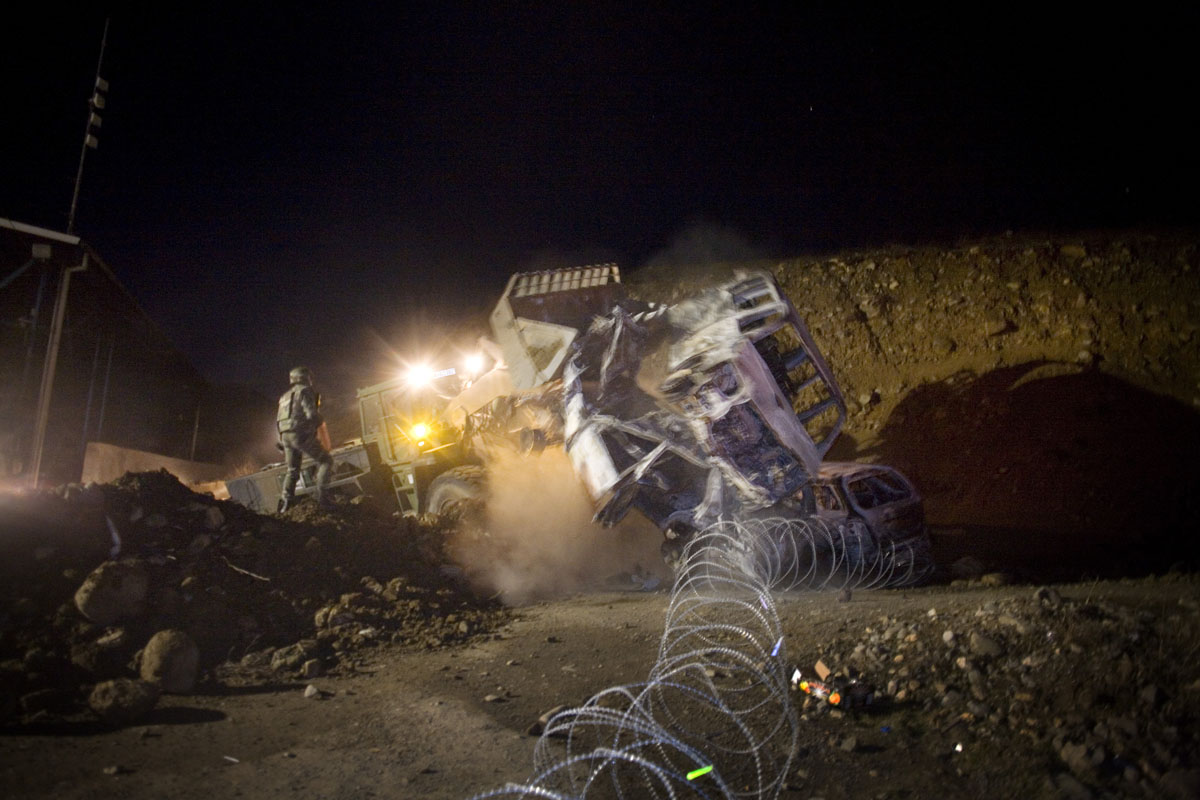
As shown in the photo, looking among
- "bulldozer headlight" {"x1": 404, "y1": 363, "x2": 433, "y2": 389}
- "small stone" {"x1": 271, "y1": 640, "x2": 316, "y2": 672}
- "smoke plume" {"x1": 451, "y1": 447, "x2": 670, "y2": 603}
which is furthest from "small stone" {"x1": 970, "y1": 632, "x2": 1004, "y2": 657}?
"bulldozer headlight" {"x1": 404, "y1": 363, "x2": 433, "y2": 389}

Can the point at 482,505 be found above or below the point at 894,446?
below

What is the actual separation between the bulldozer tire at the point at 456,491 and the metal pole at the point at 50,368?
905cm

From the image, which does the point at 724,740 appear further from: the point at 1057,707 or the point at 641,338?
the point at 641,338

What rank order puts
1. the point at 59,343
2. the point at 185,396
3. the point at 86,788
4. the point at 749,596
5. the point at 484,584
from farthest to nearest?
Result: the point at 185,396, the point at 59,343, the point at 484,584, the point at 749,596, the point at 86,788

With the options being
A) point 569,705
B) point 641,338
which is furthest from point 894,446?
point 569,705

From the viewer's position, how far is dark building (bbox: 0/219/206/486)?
11.8m

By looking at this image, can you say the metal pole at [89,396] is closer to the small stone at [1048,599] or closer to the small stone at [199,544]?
the small stone at [199,544]

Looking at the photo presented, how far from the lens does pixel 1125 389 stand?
436 inches

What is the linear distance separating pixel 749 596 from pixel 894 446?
27.0 feet

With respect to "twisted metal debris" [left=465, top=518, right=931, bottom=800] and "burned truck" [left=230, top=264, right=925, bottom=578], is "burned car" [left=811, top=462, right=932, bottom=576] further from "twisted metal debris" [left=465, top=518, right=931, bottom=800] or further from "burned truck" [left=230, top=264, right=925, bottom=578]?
"burned truck" [left=230, top=264, right=925, bottom=578]

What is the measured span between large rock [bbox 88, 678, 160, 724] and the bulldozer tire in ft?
15.6

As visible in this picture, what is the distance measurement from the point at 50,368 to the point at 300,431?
27.0ft

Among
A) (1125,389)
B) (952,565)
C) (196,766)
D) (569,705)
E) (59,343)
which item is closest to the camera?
(196,766)

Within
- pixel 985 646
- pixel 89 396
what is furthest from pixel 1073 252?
pixel 89 396
